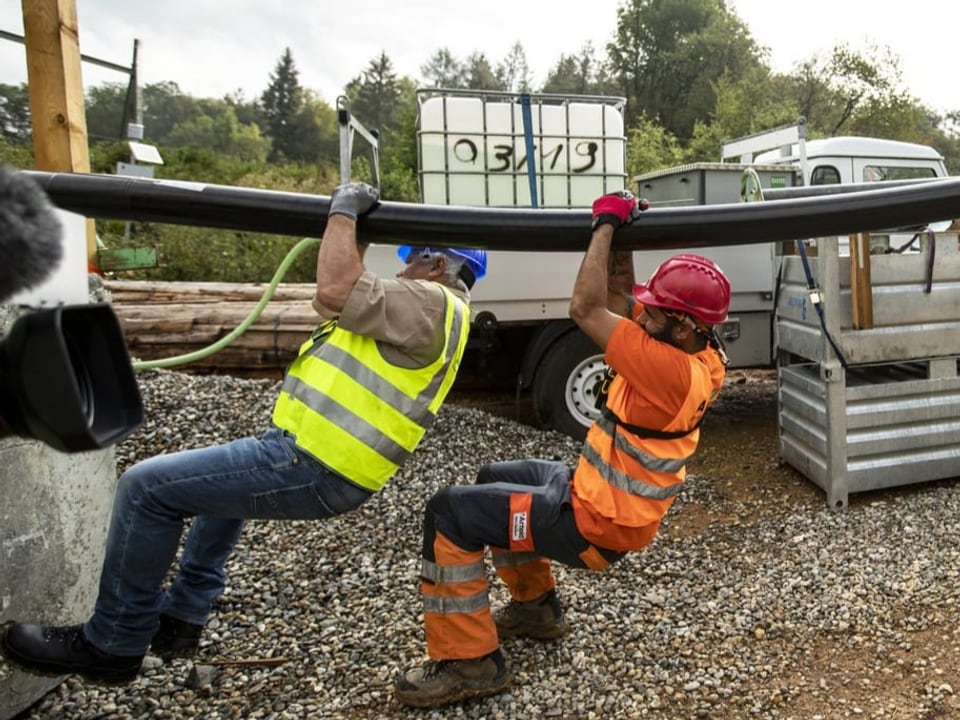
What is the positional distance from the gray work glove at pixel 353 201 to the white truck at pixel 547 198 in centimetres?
411

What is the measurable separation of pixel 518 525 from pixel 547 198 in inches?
196

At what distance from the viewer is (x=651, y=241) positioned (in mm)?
2031

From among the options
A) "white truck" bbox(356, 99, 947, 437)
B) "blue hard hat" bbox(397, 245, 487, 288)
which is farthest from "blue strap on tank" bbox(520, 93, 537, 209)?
"blue hard hat" bbox(397, 245, 487, 288)

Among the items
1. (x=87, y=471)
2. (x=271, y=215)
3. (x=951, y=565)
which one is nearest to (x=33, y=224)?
(x=271, y=215)

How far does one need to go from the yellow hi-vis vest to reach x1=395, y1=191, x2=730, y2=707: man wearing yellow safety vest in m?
→ 0.57

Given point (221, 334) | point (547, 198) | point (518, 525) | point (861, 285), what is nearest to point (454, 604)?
point (518, 525)

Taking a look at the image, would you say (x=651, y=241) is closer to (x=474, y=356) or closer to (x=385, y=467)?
(x=385, y=467)

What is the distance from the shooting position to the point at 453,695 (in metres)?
3.07

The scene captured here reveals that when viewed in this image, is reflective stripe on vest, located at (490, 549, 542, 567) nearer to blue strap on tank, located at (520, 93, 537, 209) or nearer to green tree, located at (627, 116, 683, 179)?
blue strap on tank, located at (520, 93, 537, 209)

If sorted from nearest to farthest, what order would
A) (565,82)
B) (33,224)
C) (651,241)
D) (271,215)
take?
(33,224) < (271,215) < (651,241) < (565,82)

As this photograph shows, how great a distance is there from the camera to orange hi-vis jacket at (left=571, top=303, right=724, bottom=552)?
2.72 meters

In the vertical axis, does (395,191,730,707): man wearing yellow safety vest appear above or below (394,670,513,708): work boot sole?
above

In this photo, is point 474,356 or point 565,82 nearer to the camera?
point 474,356

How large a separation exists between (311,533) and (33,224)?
151 inches
